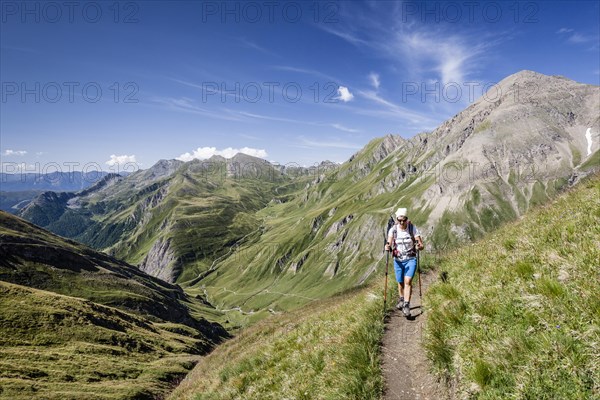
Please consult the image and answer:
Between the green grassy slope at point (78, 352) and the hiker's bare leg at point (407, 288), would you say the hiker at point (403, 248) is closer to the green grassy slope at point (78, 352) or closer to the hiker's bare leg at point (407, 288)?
the hiker's bare leg at point (407, 288)

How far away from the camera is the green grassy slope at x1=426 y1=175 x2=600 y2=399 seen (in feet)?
15.9

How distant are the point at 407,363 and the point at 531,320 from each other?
3.94 m

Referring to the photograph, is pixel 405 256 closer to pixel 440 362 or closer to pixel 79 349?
pixel 440 362

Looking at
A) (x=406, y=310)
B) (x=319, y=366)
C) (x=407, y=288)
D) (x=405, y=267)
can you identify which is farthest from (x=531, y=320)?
(x=405, y=267)

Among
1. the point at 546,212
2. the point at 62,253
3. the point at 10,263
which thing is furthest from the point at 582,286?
the point at 62,253

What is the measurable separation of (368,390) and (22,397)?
2228 inches

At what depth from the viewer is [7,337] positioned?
63.4 meters

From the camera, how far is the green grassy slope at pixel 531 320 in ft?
15.9

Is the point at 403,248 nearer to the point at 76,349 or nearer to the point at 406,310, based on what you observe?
the point at 406,310

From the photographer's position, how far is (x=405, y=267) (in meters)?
12.6

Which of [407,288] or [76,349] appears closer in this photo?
[407,288]

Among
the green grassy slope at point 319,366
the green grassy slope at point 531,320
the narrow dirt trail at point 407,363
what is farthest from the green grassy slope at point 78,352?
the green grassy slope at point 531,320

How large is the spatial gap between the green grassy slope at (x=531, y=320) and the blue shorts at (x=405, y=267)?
2300 mm

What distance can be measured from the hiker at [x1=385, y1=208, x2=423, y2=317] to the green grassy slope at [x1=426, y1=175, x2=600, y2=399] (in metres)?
2.41
